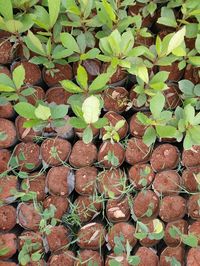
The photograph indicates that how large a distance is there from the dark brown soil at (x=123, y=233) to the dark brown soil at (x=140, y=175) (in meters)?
0.11

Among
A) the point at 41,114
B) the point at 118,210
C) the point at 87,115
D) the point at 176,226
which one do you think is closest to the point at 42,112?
the point at 41,114

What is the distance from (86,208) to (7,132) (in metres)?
0.30

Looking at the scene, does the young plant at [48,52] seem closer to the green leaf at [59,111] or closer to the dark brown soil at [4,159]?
the green leaf at [59,111]

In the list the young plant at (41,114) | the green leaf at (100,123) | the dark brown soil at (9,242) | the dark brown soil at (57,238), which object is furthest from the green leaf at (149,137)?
the dark brown soil at (9,242)

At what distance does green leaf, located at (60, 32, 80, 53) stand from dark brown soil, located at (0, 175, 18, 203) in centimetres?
38

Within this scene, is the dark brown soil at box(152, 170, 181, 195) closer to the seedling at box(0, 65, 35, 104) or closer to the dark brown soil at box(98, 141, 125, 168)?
the dark brown soil at box(98, 141, 125, 168)

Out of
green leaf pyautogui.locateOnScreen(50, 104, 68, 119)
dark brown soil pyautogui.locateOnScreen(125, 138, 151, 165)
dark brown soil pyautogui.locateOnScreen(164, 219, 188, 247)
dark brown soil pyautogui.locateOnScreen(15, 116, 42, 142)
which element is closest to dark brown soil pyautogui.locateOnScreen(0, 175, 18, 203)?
dark brown soil pyautogui.locateOnScreen(15, 116, 42, 142)

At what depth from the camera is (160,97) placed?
105 centimetres

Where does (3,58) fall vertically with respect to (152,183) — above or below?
above

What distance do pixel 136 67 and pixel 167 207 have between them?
371mm

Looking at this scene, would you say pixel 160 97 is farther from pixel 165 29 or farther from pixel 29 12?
pixel 29 12

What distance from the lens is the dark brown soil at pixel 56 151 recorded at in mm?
1172

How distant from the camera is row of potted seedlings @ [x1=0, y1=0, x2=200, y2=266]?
1097 millimetres

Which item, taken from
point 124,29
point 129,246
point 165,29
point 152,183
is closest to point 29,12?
point 124,29
